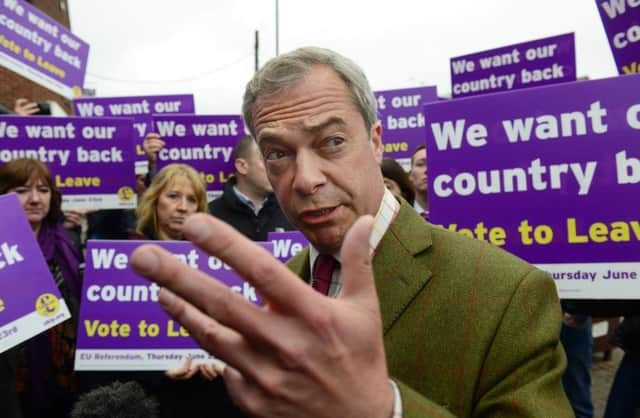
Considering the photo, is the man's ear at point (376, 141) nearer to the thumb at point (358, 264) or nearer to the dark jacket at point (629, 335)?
the thumb at point (358, 264)

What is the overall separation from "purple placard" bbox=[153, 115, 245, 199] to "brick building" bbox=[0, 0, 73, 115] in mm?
11689

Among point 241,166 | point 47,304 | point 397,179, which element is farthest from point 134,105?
point 47,304

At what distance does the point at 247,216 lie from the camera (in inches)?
190

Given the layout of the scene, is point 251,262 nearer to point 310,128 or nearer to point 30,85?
point 310,128

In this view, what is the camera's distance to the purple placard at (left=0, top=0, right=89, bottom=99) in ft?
15.7

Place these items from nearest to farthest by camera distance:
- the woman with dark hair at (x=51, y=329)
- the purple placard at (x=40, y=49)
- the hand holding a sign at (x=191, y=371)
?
the hand holding a sign at (x=191, y=371) < the woman with dark hair at (x=51, y=329) < the purple placard at (x=40, y=49)

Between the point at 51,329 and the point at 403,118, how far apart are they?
13.5ft

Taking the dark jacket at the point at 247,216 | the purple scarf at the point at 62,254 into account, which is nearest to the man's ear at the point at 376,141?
the purple scarf at the point at 62,254

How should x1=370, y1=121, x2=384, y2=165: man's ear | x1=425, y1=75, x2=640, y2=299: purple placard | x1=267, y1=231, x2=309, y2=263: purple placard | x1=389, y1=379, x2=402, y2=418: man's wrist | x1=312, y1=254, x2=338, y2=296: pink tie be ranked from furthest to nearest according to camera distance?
x1=267, y1=231, x2=309, y2=263: purple placard → x1=425, y1=75, x2=640, y2=299: purple placard → x1=370, y1=121, x2=384, y2=165: man's ear → x1=312, y1=254, x2=338, y2=296: pink tie → x1=389, y1=379, x2=402, y2=418: man's wrist

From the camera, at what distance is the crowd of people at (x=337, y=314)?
2.62ft

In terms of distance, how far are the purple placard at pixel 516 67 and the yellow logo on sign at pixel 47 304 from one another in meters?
3.81

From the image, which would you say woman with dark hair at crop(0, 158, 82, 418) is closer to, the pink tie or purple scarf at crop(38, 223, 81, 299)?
purple scarf at crop(38, 223, 81, 299)

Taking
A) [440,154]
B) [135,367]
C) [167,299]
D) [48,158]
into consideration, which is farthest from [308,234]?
[48,158]

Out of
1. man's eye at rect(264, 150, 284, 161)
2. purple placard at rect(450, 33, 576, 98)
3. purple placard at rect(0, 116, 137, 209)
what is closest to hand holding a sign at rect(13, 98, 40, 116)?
purple placard at rect(0, 116, 137, 209)
